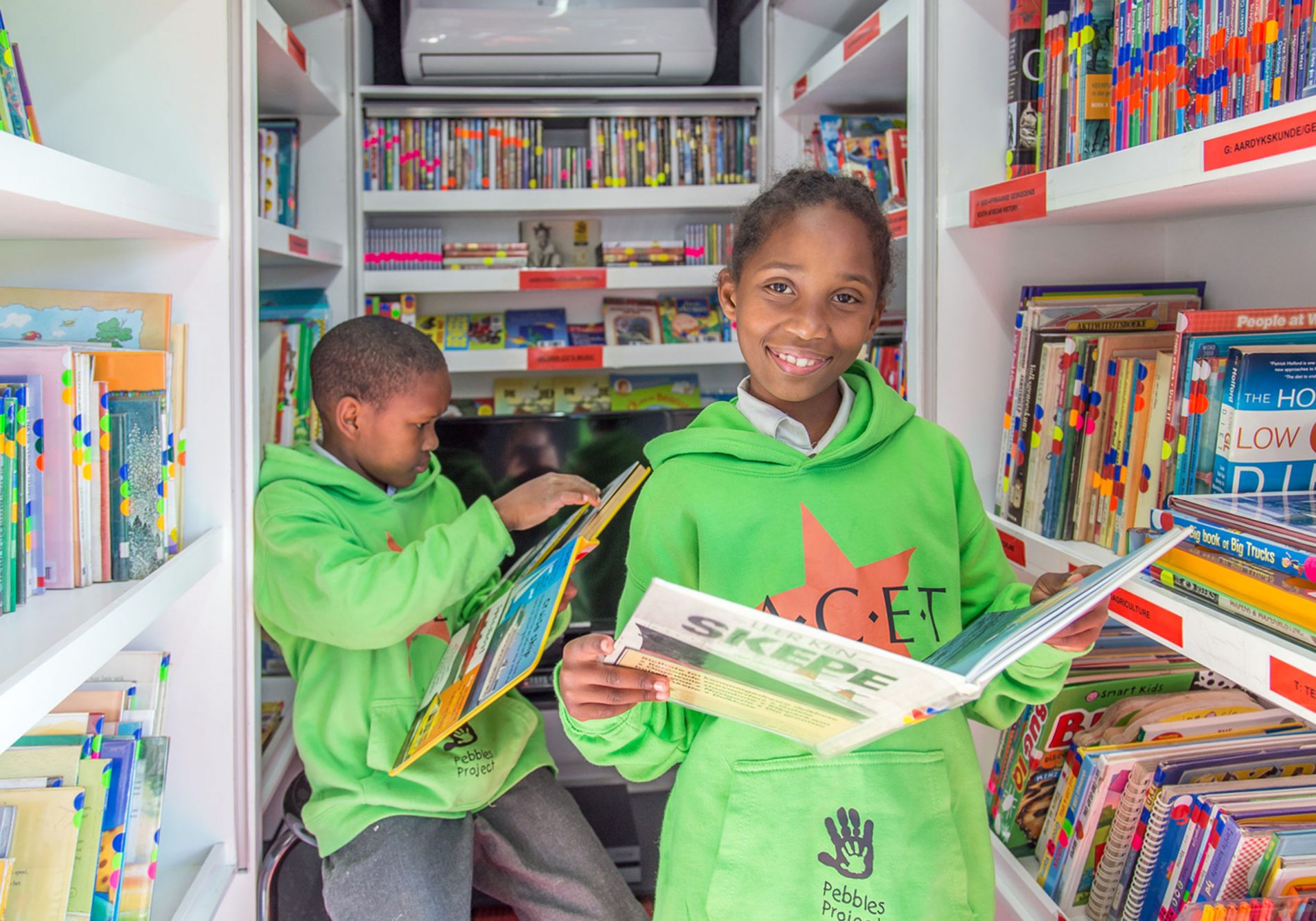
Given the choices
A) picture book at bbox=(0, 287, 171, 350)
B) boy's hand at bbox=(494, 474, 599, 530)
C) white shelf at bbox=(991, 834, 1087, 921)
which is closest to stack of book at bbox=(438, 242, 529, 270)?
boy's hand at bbox=(494, 474, 599, 530)

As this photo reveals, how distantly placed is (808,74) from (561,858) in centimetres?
183

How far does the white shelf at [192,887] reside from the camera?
135 cm

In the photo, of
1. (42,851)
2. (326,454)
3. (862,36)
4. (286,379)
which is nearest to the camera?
(42,851)

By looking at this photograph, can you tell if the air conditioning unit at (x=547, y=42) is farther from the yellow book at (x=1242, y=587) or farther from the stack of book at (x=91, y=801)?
the yellow book at (x=1242, y=587)

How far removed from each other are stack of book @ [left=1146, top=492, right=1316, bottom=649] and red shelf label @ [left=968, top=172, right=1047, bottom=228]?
442 mm

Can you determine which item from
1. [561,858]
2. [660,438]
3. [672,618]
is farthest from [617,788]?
[672,618]

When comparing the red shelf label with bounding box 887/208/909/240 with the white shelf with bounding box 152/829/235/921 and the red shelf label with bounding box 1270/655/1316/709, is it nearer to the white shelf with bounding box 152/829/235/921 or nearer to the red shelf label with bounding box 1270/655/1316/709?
the red shelf label with bounding box 1270/655/1316/709

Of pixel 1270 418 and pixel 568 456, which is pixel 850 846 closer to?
pixel 1270 418

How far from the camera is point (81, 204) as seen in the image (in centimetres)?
100

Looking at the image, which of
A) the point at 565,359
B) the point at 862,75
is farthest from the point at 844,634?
the point at 565,359

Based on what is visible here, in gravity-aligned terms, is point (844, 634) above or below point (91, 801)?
above

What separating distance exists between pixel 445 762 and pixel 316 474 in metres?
0.47

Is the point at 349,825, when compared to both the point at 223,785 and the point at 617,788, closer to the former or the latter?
the point at 223,785

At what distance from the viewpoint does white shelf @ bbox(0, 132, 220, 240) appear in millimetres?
897
